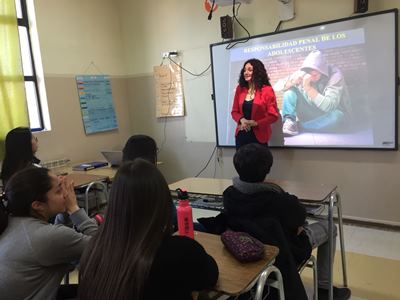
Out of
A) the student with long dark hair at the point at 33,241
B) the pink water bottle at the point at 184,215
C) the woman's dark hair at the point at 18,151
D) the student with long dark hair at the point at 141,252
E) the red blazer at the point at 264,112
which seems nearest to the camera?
the student with long dark hair at the point at 141,252

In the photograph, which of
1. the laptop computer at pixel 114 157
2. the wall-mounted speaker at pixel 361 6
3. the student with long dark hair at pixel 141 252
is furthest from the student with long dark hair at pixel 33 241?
the wall-mounted speaker at pixel 361 6

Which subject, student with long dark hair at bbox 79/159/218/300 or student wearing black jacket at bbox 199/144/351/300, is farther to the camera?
student wearing black jacket at bbox 199/144/351/300

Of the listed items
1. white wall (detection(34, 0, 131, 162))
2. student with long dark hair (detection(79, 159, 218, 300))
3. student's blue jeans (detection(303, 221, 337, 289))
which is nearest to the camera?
student with long dark hair (detection(79, 159, 218, 300))

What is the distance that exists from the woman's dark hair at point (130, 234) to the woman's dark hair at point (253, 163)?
0.65 meters

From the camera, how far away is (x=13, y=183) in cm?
138

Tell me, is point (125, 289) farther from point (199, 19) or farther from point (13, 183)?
point (199, 19)

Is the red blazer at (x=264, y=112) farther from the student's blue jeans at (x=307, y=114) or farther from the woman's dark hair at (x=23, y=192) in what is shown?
the woman's dark hair at (x=23, y=192)

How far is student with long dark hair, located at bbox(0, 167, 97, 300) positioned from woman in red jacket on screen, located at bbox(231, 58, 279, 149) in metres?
2.41

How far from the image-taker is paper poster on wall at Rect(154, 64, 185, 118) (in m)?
4.64

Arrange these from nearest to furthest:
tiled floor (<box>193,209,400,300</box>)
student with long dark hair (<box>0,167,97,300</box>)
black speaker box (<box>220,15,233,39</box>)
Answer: student with long dark hair (<box>0,167,97,300</box>) → tiled floor (<box>193,209,400,300</box>) → black speaker box (<box>220,15,233,39</box>)

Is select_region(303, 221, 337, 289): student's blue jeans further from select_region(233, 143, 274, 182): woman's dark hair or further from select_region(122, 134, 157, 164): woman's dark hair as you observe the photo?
select_region(122, 134, 157, 164): woman's dark hair

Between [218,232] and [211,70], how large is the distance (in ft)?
9.29

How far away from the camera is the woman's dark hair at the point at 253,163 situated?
165cm

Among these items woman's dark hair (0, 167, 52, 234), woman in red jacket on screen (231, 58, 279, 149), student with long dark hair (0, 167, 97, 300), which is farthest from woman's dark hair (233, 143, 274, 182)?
woman in red jacket on screen (231, 58, 279, 149)
